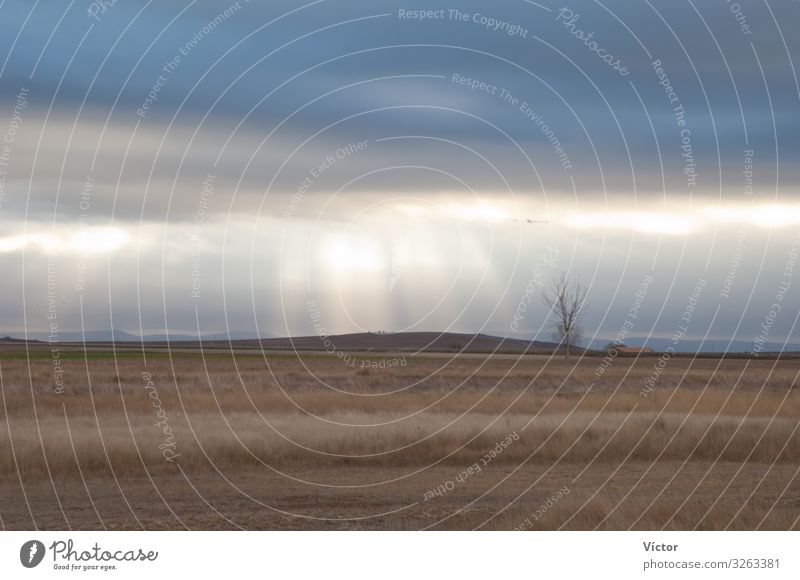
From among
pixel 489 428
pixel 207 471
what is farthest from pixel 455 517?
pixel 489 428

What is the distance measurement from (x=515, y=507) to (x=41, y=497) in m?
9.10

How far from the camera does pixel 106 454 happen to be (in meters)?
22.6

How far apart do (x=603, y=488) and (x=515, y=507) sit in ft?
9.73

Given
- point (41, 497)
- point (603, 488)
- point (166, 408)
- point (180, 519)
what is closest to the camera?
point (180, 519)

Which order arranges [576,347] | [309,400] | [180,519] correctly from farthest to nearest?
[576,347], [309,400], [180,519]

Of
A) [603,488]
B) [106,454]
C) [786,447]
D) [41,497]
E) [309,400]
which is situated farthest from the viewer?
[309,400]

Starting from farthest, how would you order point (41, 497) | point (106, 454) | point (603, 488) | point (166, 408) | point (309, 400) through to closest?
1. point (309, 400)
2. point (166, 408)
3. point (106, 454)
4. point (603, 488)
5. point (41, 497)

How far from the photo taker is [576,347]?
643ft

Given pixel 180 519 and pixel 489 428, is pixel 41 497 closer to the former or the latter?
pixel 180 519

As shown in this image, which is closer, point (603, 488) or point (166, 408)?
point (603, 488)

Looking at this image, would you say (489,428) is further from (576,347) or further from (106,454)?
(576,347)

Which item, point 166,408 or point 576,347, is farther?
point 576,347

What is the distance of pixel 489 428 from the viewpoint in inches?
1144
